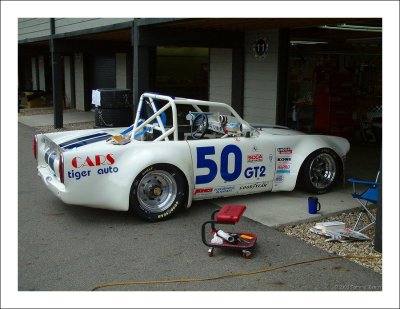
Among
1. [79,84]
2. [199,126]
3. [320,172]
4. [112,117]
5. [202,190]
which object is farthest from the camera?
[79,84]

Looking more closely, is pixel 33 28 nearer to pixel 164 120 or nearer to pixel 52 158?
pixel 164 120

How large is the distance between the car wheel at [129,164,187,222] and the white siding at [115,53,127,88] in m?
12.2

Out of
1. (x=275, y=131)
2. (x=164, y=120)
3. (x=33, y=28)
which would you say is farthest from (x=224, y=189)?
(x=33, y=28)

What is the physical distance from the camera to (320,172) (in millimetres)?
6891

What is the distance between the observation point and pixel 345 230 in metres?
5.30

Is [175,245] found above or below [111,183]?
below

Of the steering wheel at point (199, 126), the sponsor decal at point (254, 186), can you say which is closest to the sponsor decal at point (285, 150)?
the sponsor decal at point (254, 186)

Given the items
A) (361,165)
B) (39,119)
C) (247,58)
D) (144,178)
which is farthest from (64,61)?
(144,178)

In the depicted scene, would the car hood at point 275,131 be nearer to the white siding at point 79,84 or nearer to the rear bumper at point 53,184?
the rear bumper at point 53,184

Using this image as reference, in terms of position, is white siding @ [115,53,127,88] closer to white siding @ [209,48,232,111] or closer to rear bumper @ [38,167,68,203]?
white siding @ [209,48,232,111]

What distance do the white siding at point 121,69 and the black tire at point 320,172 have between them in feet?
38.4

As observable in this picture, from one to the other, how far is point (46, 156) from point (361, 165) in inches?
226

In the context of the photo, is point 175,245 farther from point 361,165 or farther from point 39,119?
point 39,119

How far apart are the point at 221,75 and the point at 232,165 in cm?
647
